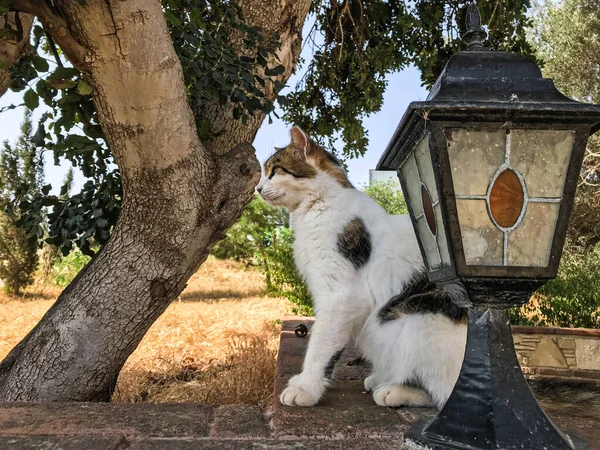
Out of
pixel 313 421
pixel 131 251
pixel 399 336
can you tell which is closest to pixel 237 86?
pixel 131 251

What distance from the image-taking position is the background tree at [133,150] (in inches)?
84.1

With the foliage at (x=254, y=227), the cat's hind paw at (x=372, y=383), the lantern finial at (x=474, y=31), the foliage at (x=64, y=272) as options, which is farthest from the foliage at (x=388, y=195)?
the lantern finial at (x=474, y=31)

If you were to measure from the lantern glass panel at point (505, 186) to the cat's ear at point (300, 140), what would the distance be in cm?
138

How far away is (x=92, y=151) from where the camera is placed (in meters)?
2.93

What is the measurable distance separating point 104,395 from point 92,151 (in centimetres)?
130

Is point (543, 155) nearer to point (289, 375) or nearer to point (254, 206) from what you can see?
point (289, 375)

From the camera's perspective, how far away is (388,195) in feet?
38.1

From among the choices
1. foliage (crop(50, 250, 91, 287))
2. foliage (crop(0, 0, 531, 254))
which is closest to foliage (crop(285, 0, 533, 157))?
foliage (crop(0, 0, 531, 254))

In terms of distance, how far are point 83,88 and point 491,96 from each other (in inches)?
68.8

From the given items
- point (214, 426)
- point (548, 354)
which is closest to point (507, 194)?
point (214, 426)

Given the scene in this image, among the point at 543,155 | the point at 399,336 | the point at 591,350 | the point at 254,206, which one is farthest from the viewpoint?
the point at 254,206

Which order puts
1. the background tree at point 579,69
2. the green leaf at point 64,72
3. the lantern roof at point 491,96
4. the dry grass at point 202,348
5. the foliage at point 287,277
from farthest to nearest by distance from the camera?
the background tree at point 579,69 < the foliage at point 287,277 < the dry grass at point 202,348 < the green leaf at point 64,72 < the lantern roof at point 491,96

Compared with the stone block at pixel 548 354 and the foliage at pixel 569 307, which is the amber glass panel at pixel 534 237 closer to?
the stone block at pixel 548 354

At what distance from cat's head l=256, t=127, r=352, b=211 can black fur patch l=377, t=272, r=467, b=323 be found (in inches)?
24.3
